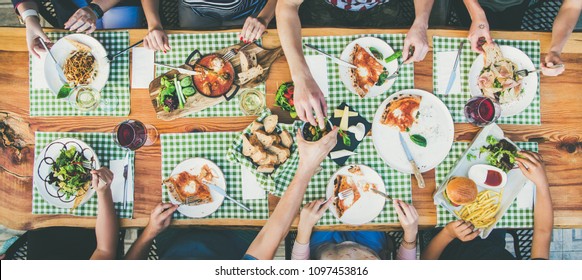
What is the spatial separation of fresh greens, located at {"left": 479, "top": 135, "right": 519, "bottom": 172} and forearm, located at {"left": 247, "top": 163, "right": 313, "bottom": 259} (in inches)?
32.6

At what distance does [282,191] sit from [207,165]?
366 millimetres

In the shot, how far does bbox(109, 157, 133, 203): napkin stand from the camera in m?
1.75

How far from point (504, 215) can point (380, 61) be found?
91 cm

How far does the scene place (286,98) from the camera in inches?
67.8

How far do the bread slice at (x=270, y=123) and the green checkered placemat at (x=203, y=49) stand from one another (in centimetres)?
14

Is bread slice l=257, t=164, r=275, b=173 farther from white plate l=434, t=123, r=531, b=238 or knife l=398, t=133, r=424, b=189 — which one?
white plate l=434, t=123, r=531, b=238

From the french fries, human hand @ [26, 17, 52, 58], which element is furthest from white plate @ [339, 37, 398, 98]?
human hand @ [26, 17, 52, 58]

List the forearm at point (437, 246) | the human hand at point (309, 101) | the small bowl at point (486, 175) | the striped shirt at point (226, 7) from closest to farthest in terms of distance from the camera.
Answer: the human hand at point (309, 101) < the small bowl at point (486, 175) < the forearm at point (437, 246) < the striped shirt at point (226, 7)

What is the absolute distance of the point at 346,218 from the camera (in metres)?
1.73

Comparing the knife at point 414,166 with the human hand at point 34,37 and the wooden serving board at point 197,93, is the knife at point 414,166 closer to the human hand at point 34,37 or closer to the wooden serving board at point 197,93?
the wooden serving board at point 197,93

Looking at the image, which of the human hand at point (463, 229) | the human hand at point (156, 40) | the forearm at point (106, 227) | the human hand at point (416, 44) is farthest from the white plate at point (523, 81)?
the forearm at point (106, 227)

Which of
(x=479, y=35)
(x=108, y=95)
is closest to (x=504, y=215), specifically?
(x=479, y=35)

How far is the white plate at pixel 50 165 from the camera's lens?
173cm

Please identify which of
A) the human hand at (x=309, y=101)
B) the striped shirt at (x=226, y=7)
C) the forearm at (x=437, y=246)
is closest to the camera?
the human hand at (x=309, y=101)
